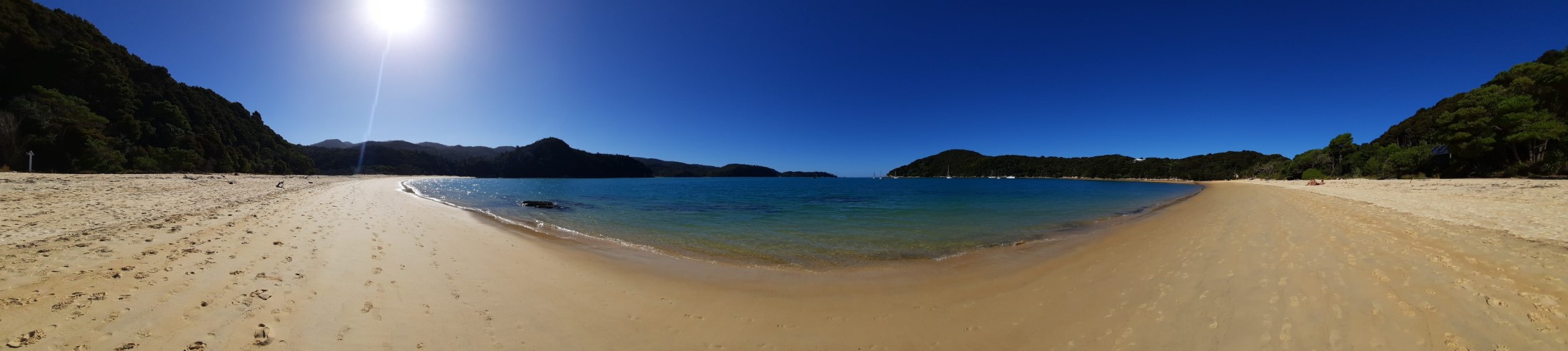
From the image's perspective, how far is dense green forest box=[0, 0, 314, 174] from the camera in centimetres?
2675

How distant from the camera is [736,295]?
5977mm

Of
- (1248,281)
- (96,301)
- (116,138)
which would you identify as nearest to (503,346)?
(96,301)

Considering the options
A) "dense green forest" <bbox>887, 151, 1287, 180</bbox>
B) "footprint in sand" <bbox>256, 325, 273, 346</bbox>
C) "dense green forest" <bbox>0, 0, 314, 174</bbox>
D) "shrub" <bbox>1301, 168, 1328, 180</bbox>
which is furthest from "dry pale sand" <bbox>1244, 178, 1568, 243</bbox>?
"dense green forest" <bbox>887, 151, 1287, 180</bbox>

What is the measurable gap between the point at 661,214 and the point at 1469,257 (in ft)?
64.1

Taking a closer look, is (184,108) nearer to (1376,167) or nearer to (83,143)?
(83,143)

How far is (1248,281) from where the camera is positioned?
555cm

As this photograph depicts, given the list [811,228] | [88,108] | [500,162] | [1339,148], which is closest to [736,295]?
[811,228]

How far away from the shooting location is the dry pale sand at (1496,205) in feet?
26.8

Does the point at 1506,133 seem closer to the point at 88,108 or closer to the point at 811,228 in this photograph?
the point at 811,228

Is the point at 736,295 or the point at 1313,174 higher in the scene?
the point at 1313,174

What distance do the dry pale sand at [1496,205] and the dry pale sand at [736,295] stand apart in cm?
91

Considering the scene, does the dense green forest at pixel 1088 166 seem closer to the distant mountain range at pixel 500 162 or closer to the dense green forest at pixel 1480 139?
the dense green forest at pixel 1480 139

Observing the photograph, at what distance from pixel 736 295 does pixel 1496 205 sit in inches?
836

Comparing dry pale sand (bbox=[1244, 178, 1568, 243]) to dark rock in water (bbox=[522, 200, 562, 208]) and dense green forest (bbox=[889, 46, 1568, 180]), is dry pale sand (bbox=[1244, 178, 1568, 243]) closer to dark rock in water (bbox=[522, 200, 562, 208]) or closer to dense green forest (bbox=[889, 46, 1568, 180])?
dense green forest (bbox=[889, 46, 1568, 180])
